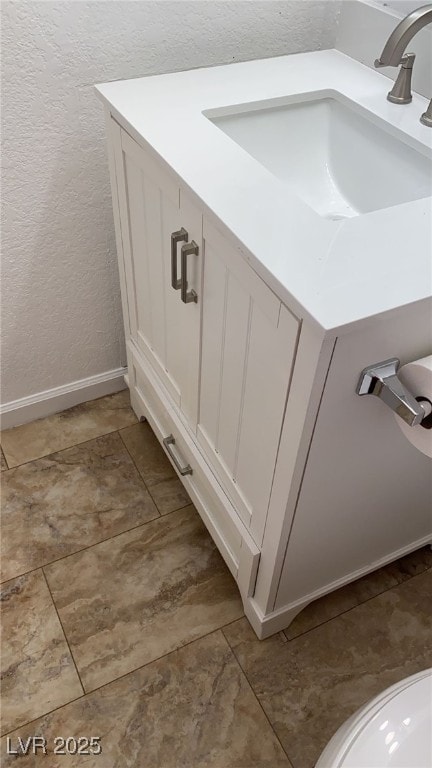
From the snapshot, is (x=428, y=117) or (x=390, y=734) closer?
(x=390, y=734)

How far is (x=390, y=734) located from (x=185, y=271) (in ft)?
2.28

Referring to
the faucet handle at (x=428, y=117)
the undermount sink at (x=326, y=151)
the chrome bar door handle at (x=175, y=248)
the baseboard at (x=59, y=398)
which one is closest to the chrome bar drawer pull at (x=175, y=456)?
the baseboard at (x=59, y=398)

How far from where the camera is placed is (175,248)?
38.7 inches

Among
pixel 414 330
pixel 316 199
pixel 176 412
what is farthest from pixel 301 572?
pixel 316 199

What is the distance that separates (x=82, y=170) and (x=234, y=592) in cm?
97

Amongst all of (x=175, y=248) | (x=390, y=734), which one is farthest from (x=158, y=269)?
(x=390, y=734)

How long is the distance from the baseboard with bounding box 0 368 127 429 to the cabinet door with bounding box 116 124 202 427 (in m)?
0.34

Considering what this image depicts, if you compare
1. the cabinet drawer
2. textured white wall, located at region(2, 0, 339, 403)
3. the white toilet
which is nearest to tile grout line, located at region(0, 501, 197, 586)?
the cabinet drawer

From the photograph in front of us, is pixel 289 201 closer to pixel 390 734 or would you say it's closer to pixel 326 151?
pixel 326 151

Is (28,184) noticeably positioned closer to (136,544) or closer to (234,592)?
(136,544)

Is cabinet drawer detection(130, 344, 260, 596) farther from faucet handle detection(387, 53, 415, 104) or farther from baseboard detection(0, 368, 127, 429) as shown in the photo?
faucet handle detection(387, 53, 415, 104)

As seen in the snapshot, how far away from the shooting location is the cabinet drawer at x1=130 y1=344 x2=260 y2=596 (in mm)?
1155

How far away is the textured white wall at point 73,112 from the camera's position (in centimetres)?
114

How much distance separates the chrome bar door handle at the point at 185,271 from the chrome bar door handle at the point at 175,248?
1cm
